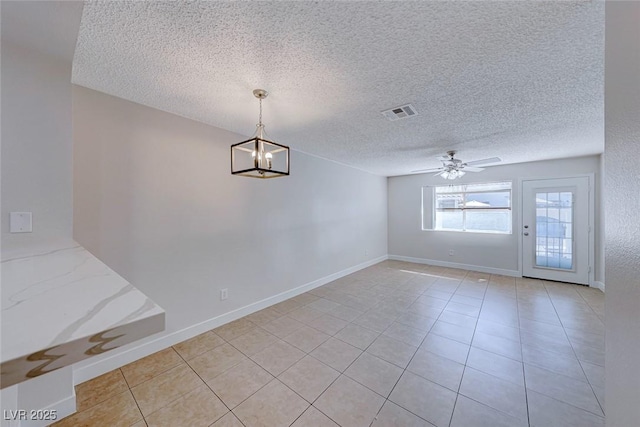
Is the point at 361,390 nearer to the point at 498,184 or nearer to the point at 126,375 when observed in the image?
the point at 126,375

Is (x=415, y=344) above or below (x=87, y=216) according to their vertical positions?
below

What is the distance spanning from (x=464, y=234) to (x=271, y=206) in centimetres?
469

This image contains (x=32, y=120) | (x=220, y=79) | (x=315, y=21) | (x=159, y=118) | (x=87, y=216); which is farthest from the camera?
(x=159, y=118)

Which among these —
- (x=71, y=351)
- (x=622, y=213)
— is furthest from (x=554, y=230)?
(x=71, y=351)

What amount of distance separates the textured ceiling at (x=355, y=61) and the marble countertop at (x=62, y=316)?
1.38 meters

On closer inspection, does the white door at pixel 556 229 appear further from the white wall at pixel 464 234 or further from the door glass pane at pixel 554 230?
the white wall at pixel 464 234

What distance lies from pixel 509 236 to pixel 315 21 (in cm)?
577

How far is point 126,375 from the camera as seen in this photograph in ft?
6.62

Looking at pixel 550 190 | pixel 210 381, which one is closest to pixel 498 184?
pixel 550 190

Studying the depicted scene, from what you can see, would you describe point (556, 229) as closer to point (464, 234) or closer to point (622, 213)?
point (464, 234)

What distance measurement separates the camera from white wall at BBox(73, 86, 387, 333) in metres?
2.05

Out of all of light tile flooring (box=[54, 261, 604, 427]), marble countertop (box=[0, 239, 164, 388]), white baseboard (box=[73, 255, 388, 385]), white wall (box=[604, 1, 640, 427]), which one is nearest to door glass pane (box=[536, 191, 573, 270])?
light tile flooring (box=[54, 261, 604, 427])

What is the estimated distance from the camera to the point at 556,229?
4570mm

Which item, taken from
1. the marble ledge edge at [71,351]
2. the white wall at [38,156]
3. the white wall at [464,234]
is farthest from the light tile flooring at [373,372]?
the white wall at [464,234]
